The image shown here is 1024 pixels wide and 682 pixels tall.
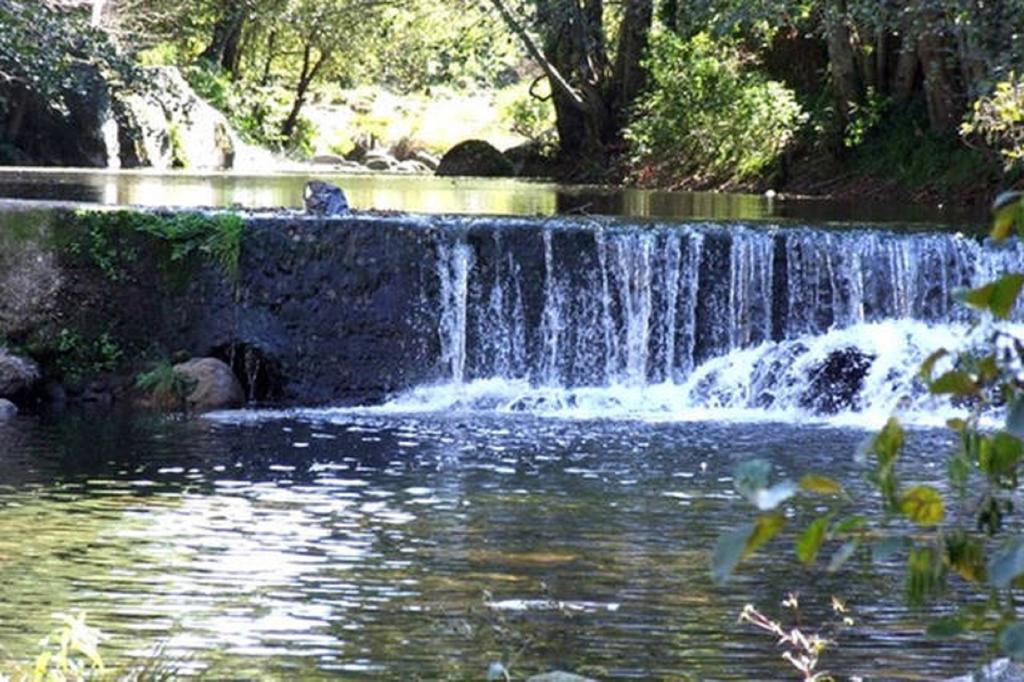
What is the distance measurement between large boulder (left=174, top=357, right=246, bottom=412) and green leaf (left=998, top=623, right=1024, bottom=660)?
12936mm

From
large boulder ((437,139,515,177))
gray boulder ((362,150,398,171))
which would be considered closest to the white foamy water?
large boulder ((437,139,515,177))

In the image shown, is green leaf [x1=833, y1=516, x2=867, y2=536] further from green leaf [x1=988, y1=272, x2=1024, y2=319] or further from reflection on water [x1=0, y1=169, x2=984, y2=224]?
reflection on water [x1=0, y1=169, x2=984, y2=224]

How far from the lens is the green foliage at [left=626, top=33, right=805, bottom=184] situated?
26641mm

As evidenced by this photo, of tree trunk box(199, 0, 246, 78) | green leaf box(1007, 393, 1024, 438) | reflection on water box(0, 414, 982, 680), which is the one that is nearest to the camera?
green leaf box(1007, 393, 1024, 438)

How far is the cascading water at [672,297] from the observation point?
16203 millimetres

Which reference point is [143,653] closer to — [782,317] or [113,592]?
[113,592]

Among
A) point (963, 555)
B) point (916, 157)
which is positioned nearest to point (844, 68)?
point (916, 157)

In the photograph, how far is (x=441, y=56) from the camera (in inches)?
1155

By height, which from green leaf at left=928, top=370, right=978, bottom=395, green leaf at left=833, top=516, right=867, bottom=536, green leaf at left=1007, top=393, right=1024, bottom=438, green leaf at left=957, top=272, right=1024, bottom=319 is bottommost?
green leaf at left=833, top=516, right=867, bottom=536

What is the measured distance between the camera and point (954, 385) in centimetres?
225

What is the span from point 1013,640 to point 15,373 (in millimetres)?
13709

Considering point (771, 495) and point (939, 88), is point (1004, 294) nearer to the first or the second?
point (771, 495)

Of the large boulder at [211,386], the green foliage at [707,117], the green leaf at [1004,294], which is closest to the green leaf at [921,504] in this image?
the green leaf at [1004,294]

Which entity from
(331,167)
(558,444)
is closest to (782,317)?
(558,444)
